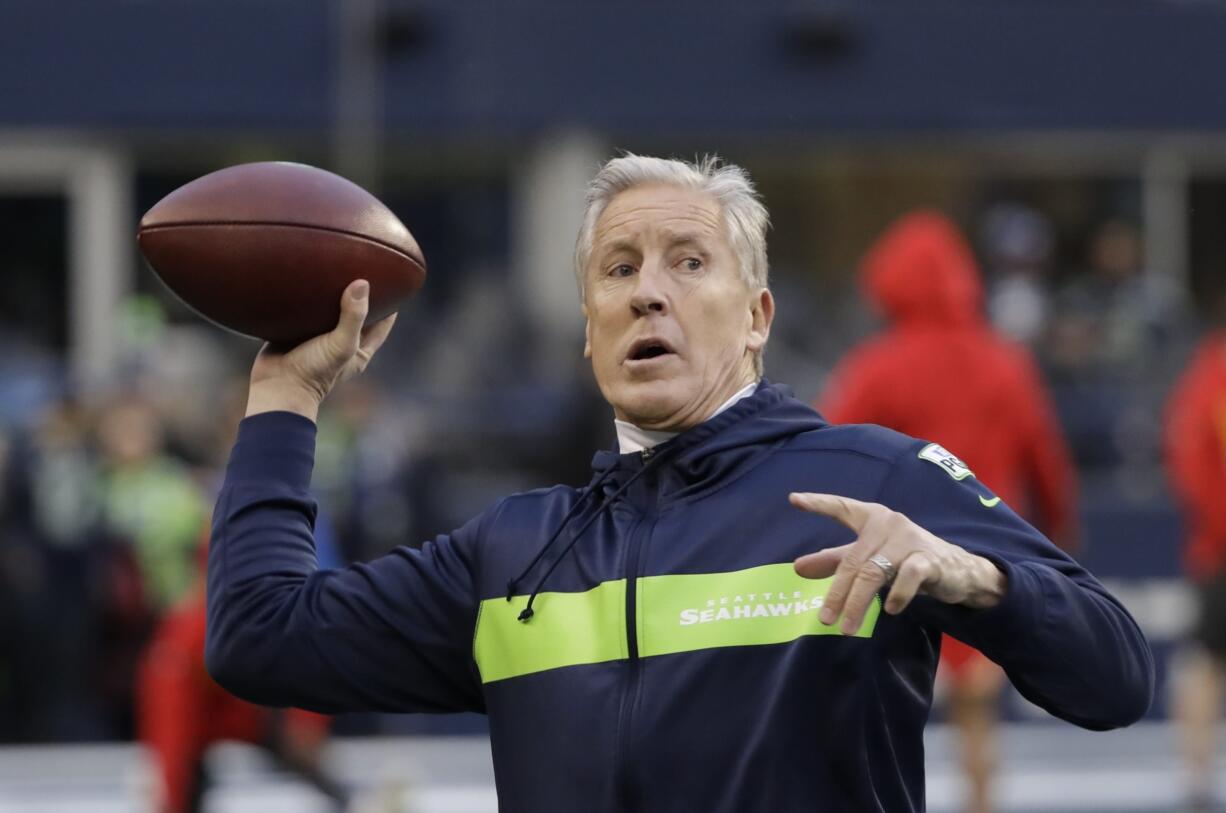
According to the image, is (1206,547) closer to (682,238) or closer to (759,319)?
(759,319)

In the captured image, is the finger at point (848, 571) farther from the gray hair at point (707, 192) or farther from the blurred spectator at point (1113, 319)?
the blurred spectator at point (1113, 319)

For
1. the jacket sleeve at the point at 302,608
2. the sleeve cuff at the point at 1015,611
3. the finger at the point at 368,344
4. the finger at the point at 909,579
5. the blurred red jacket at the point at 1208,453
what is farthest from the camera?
the blurred red jacket at the point at 1208,453

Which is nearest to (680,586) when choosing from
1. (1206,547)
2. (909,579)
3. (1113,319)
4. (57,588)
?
(909,579)

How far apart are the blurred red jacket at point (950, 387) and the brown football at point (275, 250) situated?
4.12 meters

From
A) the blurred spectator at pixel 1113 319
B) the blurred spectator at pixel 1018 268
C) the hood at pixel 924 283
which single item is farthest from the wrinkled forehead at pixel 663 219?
the blurred spectator at pixel 1018 268

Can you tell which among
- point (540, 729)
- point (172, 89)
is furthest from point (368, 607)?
point (172, 89)

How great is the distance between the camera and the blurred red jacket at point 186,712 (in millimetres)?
7441

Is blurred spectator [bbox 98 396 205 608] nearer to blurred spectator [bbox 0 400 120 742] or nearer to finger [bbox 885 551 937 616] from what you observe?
blurred spectator [bbox 0 400 120 742]

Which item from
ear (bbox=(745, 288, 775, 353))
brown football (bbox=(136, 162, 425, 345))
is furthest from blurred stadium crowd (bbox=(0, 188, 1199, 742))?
ear (bbox=(745, 288, 775, 353))

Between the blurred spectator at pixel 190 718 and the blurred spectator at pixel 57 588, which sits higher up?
the blurred spectator at pixel 57 588

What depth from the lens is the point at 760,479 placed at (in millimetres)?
2945

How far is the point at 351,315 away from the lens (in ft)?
10.4

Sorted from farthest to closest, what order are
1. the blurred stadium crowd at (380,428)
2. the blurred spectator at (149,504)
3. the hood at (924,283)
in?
the blurred stadium crowd at (380,428), the blurred spectator at (149,504), the hood at (924,283)

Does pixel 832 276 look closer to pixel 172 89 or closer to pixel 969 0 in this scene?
pixel 969 0
